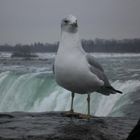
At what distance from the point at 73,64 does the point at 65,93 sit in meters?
8.79

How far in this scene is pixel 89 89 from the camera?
12.0 ft

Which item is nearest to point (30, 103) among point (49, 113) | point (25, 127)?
point (49, 113)

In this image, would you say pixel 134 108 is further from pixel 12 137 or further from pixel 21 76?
pixel 21 76

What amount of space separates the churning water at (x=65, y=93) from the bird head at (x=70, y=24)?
4.39 meters

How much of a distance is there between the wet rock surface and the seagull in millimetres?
297

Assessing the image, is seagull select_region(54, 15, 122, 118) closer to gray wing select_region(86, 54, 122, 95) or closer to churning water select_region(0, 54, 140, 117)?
gray wing select_region(86, 54, 122, 95)

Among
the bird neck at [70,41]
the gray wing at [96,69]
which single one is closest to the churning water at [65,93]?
the gray wing at [96,69]

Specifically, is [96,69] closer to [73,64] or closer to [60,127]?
[73,64]

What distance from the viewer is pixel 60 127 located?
3.29 metres

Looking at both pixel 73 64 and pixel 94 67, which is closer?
pixel 73 64

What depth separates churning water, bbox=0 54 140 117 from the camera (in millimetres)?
9624

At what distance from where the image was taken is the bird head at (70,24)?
139 inches

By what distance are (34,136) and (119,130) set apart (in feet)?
2.33

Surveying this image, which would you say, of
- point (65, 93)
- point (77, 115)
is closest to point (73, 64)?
point (77, 115)
